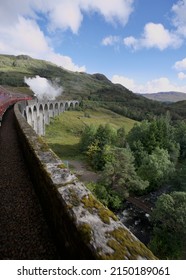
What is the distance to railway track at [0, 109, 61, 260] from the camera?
4.84 m

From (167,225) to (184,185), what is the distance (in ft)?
43.6

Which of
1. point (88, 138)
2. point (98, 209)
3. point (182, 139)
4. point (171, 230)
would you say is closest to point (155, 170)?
point (171, 230)

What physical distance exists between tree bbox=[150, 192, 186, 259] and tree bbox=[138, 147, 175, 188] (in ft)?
48.3

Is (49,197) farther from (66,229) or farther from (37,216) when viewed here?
(66,229)

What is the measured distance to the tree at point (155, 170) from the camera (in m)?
43.8

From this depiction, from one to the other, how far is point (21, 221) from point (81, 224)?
2.77 m

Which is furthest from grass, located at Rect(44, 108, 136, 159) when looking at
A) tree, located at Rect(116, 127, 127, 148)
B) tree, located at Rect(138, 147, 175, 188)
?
tree, located at Rect(138, 147, 175, 188)

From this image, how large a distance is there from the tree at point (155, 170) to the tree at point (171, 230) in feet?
48.3

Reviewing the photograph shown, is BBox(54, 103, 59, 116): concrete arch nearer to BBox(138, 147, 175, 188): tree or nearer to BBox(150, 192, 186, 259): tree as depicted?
BBox(138, 147, 175, 188): tree

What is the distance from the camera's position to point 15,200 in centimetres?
701

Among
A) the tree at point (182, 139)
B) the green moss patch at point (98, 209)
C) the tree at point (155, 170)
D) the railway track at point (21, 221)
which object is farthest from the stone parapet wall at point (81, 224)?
the tree at point (182, 139)

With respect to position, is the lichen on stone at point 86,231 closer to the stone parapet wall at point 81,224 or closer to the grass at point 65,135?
the stone parapet wall at point 81,224

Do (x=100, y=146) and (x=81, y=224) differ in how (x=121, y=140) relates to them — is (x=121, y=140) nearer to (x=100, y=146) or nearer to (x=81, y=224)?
(x=100, y=146)
